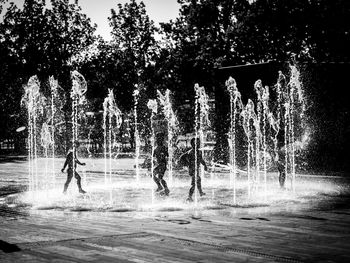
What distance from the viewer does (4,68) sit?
180ft

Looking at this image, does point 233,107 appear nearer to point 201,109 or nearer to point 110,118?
point 201,109

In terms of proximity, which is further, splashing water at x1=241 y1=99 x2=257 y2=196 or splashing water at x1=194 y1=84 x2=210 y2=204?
splashing water at x1=194 y1=84 x2=210 y2=204

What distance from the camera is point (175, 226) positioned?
9.70 metres

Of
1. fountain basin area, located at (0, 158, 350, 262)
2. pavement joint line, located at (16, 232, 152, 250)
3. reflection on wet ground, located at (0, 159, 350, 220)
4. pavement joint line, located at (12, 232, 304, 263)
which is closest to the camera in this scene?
pavement joint line, located at (12, 232, 304, 263)

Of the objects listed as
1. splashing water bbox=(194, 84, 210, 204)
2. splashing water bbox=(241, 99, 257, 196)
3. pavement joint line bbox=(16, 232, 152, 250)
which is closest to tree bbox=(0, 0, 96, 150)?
splashing water bbox=(194, 84, 210, 204)

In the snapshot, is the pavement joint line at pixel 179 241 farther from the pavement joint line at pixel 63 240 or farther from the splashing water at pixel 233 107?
the splashing water at pixel 233 107

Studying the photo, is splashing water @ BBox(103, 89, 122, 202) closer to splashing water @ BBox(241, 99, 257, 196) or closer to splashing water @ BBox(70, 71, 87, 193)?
splashing water @ BBox(70, 71, 87, 193)

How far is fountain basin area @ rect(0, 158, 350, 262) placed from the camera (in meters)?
7.26

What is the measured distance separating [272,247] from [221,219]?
9.42ft

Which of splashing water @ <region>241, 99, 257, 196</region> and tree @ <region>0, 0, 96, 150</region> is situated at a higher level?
tree @ <region>0, 0, 96, 150</region>

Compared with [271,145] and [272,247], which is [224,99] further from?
[272,247]

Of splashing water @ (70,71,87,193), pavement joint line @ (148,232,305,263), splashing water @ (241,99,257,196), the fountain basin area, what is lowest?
pavement joint line @ (148,232,305,263)

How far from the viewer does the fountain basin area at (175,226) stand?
7.26 m

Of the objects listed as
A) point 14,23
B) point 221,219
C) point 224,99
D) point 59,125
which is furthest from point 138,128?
point 221,219
